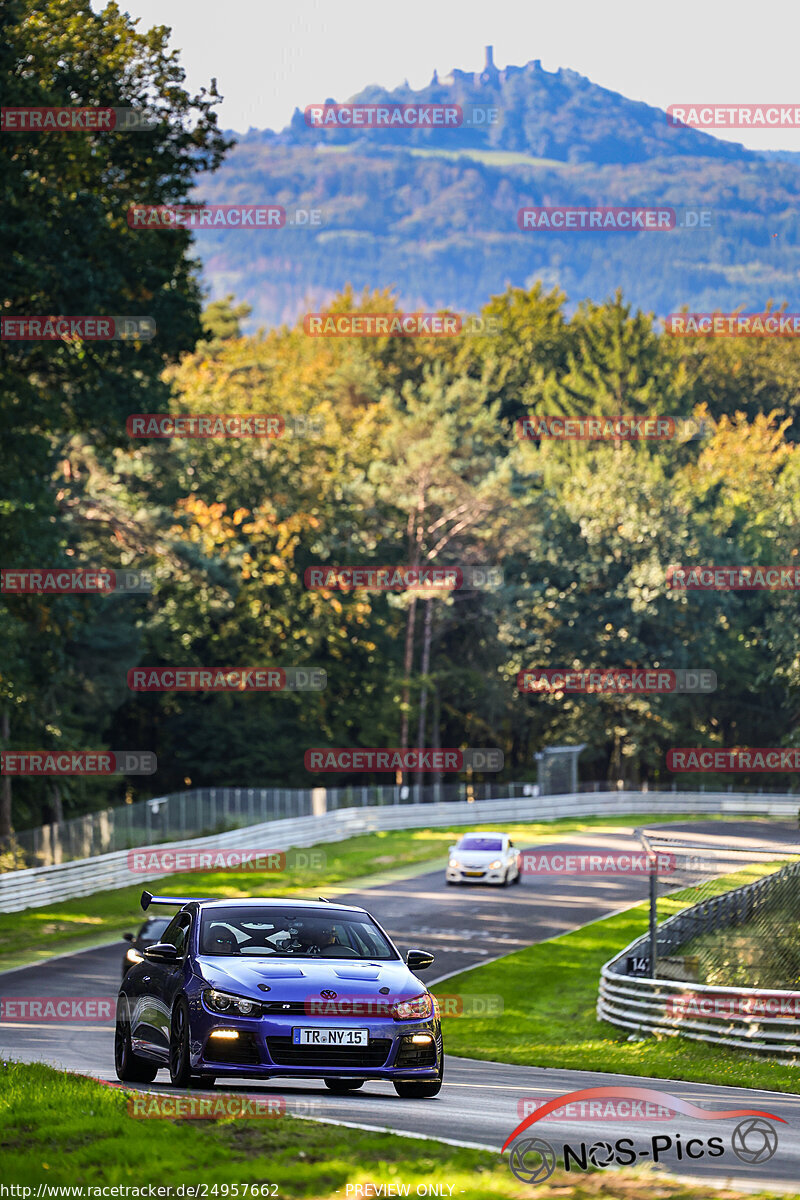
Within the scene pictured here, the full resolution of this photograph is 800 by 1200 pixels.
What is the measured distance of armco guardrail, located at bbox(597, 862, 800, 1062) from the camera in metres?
19.1

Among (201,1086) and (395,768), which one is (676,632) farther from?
(201,1086)

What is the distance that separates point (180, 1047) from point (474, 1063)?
9.31m

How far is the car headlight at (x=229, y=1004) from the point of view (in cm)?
973

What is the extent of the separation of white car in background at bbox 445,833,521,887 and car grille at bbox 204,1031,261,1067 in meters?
29.8

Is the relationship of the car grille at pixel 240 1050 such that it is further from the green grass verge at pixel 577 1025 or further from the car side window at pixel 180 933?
the green grass verge at pixel 577 1025

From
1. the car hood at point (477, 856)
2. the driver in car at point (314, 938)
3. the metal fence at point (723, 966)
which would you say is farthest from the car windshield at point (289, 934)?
the car hood at point (477, 856)

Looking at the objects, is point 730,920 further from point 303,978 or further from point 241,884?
point 241,884

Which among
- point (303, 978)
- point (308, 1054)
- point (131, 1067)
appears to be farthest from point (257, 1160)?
point (131, 1067)

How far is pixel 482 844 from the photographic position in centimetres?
3984

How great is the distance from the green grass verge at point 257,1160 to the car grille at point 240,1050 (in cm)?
66

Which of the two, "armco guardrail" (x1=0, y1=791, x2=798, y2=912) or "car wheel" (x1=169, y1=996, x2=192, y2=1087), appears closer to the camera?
"car wheel" (x1=169, y1=996, x2=192, y2=1087)

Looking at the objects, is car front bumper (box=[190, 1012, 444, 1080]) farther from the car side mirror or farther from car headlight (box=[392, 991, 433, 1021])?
the car side mirror

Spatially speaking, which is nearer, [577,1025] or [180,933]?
[180,933]

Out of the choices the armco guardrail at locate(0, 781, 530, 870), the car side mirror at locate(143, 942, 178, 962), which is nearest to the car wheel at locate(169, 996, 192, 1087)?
the car side mirror at locate(143, 942, 178, 962)
